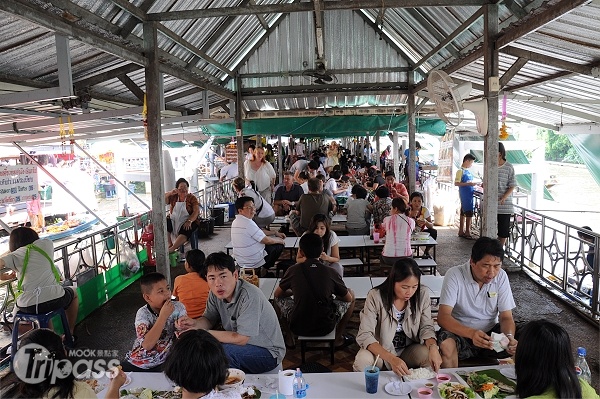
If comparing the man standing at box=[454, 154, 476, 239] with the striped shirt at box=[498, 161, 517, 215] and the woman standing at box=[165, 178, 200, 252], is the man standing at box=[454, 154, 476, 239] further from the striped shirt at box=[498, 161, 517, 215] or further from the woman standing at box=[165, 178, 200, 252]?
the woman standing at box=[165, 178, 200, 252]

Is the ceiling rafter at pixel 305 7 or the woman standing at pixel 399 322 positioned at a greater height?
the ceiling rafter at pixel 305 7

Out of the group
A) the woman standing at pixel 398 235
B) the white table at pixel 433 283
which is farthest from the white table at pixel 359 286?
the woman standing at pixel 398 235

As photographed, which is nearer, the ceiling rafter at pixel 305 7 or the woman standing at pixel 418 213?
the ceiling rafter at pixel 305 7

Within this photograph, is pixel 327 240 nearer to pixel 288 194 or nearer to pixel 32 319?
pixel 32 319

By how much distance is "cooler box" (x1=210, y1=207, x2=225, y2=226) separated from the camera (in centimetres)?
1133

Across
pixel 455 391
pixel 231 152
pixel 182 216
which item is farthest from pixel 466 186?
pixel 231 152

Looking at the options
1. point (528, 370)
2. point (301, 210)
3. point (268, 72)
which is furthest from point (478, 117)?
point (268, 72)

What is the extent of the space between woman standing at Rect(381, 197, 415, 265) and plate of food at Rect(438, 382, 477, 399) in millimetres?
2941

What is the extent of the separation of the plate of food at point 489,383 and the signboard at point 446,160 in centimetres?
878

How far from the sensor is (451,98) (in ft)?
17.0

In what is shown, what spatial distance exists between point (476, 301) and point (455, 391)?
45.5 inches

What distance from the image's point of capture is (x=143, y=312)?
10.4 ft

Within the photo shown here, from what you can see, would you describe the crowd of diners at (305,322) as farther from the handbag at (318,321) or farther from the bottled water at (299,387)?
the bottled water at (299,387)

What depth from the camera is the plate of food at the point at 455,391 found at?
2385 millimetres
